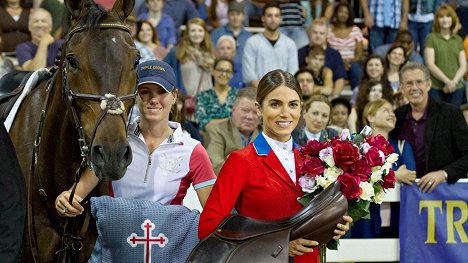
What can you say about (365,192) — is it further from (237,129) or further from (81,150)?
(237,129)

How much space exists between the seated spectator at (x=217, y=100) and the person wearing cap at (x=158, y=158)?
16.7ft

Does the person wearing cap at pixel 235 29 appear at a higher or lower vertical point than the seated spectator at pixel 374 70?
higher

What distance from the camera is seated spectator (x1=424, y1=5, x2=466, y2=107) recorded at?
12.8 meters

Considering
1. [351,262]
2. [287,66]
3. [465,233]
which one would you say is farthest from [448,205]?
[287,66]

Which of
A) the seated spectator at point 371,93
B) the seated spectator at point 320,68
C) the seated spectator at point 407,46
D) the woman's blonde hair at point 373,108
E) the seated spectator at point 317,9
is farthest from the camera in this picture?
the seated spectator at point 317,9

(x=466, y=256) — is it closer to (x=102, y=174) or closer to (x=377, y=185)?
(x=377, y=185)

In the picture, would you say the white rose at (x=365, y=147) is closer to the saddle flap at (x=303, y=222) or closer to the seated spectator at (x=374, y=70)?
the saddle flap at (x=303, y=222)

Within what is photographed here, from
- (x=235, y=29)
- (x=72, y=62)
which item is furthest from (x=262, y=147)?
(x=235, y=29)

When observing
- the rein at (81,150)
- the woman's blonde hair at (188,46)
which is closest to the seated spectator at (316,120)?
the woman's blonde hair at (188,46)

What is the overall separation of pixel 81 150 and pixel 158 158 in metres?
0.49

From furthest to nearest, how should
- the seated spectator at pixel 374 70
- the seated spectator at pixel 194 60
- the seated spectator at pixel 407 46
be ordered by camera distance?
the seated spectator at pixel 407 46, the seated spectator at pixel 374 70, the seated spectator at pixel 194 60

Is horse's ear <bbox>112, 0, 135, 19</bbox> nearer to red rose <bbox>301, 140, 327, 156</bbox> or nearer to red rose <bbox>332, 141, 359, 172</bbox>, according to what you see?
red rose <bbox>301, 140, 327, 156</bbox>

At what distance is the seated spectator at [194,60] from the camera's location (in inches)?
465

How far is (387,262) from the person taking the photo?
8.02 meters
